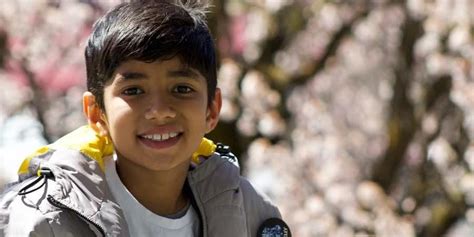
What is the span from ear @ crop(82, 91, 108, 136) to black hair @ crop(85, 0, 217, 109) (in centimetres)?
2

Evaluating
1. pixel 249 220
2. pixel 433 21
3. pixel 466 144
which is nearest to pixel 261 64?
pixel 433 21

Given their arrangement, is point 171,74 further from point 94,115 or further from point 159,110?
A: point 94,115

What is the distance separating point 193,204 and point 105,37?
423mm

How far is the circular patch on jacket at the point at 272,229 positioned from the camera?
2.54 metres

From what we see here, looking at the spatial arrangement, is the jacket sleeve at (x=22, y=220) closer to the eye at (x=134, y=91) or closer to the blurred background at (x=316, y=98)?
the eye at (x=134, y=91)

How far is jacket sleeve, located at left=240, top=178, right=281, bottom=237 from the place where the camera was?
2.54 meters

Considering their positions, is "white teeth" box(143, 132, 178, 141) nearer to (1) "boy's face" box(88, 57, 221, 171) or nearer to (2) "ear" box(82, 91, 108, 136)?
(1) "boy's face" box(88, 57, 221, 171)

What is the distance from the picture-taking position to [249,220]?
2.54m

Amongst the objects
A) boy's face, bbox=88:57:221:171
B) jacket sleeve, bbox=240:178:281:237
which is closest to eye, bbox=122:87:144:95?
boy's face, bbox=88:57:221:171

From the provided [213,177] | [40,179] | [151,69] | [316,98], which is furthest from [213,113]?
[316,98]

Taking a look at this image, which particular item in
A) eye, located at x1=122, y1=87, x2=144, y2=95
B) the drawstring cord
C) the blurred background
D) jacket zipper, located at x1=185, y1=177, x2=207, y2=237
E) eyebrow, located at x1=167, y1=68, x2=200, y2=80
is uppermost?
the blurred background

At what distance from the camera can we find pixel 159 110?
2.30m

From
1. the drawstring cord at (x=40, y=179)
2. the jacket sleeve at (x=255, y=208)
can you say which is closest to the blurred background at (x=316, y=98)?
the jacket sleeve at (x=255, y=208)

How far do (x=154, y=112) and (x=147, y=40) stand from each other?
5.9 inches
